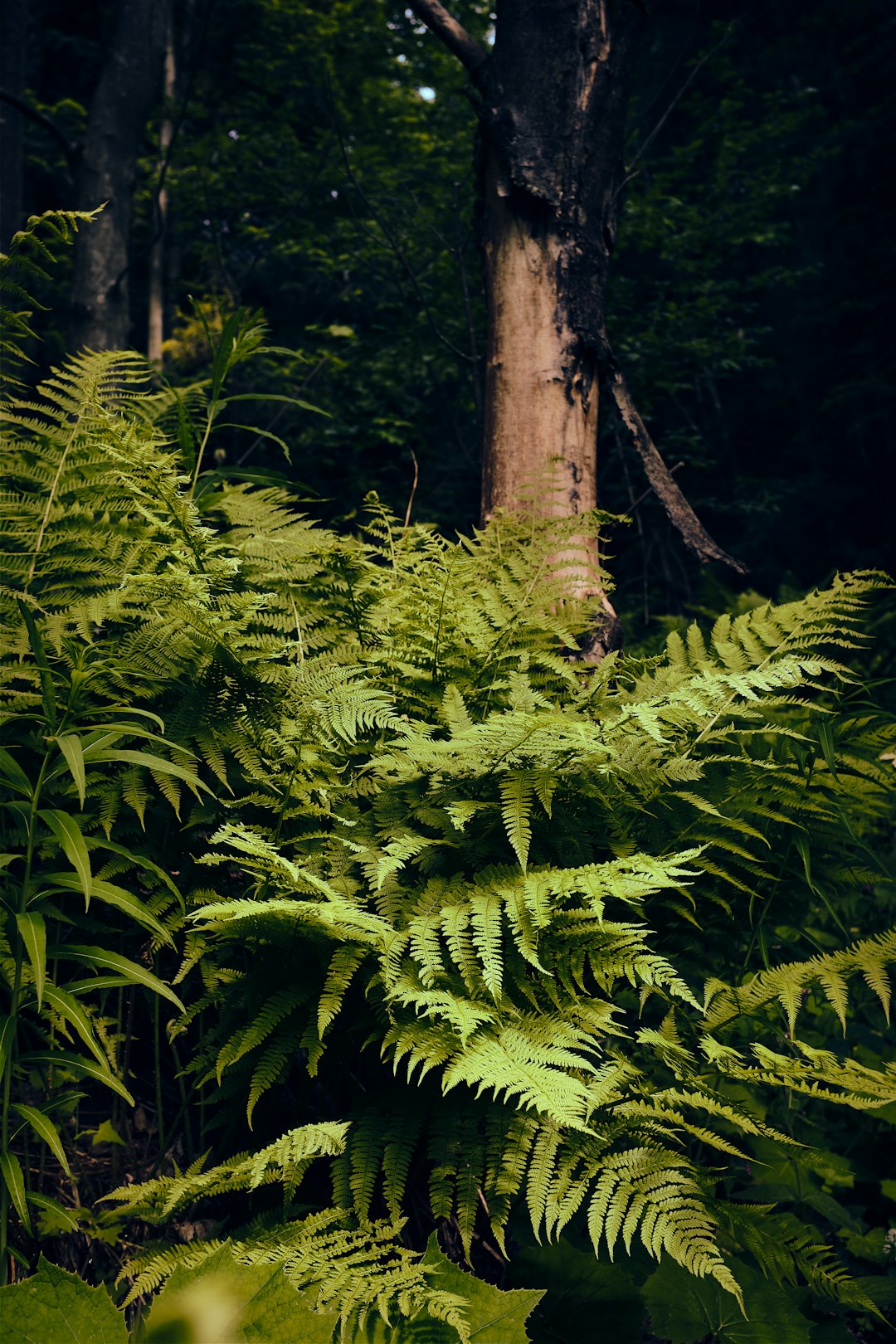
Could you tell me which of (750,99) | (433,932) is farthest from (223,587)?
(750,99)

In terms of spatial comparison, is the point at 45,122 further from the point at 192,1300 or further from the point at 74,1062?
the point at 192,1300

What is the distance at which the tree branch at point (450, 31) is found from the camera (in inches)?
111

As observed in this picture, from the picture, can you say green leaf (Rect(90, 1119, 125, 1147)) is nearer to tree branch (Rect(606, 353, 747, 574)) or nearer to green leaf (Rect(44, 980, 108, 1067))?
green leaf (Rect(44, 980, 108, 1067))

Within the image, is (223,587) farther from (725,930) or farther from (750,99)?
(750,99)

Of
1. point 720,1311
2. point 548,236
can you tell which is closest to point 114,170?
point 548,236

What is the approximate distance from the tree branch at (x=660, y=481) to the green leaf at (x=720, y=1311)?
1.61 meters

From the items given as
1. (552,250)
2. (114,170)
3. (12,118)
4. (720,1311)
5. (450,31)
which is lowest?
(720,1311)

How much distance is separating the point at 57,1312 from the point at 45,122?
18.6 ft

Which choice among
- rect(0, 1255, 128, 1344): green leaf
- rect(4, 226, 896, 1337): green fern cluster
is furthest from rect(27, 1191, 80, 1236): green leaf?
rect(0, 1255, 128, 1344): green leaf

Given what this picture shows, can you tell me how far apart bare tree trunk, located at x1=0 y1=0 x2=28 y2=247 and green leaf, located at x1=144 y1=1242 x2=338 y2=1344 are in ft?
22.0

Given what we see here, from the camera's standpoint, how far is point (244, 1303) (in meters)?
0.87

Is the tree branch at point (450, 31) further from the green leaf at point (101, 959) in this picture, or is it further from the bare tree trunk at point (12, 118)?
the bare tree trunk at point (12, 118)

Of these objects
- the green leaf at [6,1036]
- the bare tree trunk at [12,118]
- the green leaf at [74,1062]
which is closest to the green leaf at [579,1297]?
the green leaf at [74,1062]

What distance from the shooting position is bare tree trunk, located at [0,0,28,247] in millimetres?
6895
